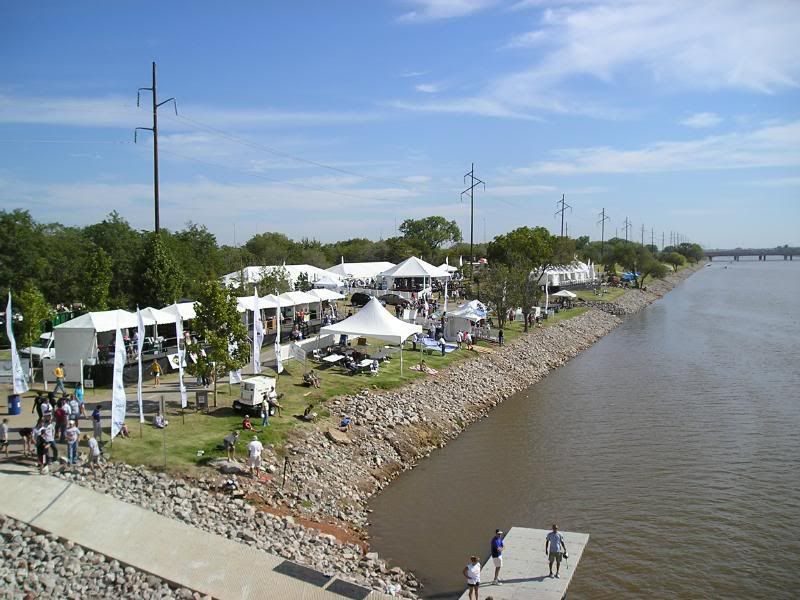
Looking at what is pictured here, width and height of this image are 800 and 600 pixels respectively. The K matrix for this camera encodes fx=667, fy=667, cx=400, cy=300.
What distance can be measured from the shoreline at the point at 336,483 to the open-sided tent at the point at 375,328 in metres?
2.31

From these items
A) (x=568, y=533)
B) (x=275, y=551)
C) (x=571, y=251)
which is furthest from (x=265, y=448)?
(x=571, y=251)

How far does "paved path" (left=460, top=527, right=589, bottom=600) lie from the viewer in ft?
47.6

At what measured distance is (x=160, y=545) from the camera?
14.1 meters

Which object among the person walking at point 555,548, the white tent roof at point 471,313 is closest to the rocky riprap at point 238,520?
the person walking at point 555,548

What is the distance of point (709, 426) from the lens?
94.2ft

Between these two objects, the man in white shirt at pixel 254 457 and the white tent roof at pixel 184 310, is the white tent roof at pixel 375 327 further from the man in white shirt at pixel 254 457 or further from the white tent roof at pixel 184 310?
the man in white shirt at pixel 254 457

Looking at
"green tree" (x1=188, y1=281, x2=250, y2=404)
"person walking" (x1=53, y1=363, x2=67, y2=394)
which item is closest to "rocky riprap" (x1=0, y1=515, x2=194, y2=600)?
"green tree" (x1=188, y1=281, x2=250, y2=404)

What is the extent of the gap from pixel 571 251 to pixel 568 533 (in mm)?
90289

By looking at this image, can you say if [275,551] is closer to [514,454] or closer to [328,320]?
[514,454]

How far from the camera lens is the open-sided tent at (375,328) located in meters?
30.5

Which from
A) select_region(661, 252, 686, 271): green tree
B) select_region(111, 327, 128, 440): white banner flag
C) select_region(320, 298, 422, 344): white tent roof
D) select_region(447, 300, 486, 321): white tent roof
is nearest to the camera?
select_region(111, 327, 128, 440): white banner flag

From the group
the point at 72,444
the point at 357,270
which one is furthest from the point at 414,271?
the point at 72,444

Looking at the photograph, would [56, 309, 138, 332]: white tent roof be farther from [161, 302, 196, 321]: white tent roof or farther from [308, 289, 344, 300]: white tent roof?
[308, 289, 344, 300]: white tent roof

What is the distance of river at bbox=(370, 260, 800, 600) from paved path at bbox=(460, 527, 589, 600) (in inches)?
16.5
